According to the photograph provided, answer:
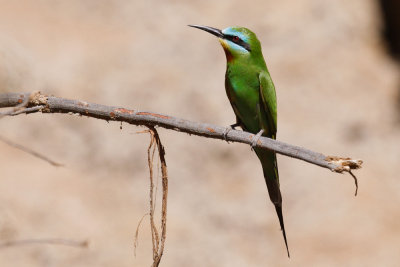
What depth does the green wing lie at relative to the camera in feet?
10.2

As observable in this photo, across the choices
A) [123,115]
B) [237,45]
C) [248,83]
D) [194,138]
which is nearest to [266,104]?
[248,83]

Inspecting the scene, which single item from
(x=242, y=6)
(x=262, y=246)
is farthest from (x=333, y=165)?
(x=242, y=6)

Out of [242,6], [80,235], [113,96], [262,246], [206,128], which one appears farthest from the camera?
[242,6]

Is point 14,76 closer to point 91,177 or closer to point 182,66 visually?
point 91,177

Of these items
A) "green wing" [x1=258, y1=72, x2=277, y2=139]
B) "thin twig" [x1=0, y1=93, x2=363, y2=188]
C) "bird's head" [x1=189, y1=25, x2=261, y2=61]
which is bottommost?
"thin twig" [x1=0, y1=93, x2=363, y2=188]

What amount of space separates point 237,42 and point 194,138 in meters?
3.45

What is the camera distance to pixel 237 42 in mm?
3172

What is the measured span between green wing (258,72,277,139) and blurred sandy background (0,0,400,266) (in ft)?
8.33

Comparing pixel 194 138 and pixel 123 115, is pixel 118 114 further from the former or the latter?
pixel 194 138

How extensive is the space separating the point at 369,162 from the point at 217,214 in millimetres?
1753

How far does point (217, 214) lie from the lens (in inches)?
245

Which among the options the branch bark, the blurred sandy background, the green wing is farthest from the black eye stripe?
the blurred sandy background

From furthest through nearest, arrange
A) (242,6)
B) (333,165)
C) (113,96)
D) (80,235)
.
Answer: (242,6)
(113,96)
(80,235)
(333,165)

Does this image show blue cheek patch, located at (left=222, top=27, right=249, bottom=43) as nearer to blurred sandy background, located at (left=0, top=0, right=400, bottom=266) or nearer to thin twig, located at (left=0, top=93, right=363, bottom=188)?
thin twig, located at (left=0, top=93, right=363, bottom=188)
